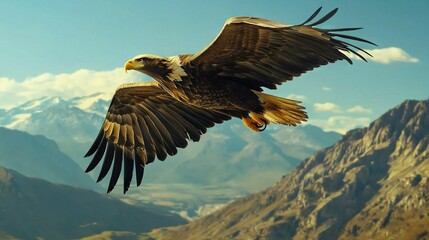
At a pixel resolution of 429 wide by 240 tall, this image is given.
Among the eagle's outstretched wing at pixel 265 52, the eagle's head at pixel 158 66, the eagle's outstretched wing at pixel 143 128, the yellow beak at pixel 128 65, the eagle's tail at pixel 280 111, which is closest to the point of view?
the eagle's outstretched wing at pixel 265 52

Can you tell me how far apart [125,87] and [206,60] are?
19.2ft

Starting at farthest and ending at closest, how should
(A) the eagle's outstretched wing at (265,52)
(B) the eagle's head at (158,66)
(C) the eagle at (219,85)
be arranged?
(B) the eagle's head at (158,66) → (C) the eagle at (219,85) → (A) the eagle's outstretched wing at (265,52)

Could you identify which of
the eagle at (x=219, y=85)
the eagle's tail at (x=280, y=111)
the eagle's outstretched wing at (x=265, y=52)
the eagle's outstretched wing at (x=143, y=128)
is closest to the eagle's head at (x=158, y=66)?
the eagle at (x=219, y=85)

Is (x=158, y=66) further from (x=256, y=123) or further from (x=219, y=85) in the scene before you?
(x=256, y=123)

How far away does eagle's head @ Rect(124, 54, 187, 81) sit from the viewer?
1346cm

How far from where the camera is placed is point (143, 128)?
18.4 metres

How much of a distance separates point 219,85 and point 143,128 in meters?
5.55

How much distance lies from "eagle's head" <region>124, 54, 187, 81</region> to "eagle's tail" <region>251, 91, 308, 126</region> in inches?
89.0

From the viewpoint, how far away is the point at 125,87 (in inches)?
723

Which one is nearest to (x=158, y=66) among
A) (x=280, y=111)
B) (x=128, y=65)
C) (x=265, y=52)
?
(x=128, y=65)

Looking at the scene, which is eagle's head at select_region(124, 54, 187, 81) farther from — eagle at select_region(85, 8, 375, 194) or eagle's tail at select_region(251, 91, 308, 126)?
eagle's tail at select_region(251, 91, 308, 126)

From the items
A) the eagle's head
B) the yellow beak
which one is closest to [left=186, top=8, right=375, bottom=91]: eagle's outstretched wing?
the eagle's head

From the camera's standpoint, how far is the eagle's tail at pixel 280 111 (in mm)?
14234

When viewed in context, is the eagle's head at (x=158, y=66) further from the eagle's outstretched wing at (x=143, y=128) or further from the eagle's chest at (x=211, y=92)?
the eagle's outstretched wing at (x=143, y=128)
